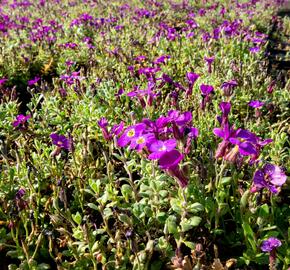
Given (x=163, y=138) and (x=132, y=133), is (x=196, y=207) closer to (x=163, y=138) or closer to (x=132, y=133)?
(x=163, y=138)

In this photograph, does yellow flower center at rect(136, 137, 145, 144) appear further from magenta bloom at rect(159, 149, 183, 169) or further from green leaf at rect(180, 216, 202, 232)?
green leaf at rect(180, 216, 202, 232)

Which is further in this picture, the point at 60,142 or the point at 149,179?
the point at 60,142

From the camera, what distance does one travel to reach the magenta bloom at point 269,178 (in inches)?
75.3

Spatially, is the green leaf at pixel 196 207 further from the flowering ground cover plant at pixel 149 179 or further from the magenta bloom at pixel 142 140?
the magenta bloom at pixel 142 140

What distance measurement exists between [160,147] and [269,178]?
0.65 meters

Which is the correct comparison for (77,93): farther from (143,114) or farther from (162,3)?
(162,3)

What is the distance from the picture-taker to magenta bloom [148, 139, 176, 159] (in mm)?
1774

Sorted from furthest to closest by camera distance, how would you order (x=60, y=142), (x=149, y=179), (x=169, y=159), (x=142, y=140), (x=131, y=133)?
(x=60, y=142) → (x=149, y=179) → (x=131, y=133) → (x=142, y=140) → (x=169, y=159)

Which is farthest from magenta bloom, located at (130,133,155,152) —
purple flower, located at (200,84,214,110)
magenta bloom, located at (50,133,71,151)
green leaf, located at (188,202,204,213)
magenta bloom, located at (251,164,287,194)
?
purple flower, located at (200,84,214,110)

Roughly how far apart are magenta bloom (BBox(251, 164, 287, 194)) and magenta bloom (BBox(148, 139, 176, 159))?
0.50m

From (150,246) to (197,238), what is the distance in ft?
1.59

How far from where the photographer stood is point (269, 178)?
198 cm

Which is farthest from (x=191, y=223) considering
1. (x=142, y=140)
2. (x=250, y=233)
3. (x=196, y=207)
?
(x=142, y=140)

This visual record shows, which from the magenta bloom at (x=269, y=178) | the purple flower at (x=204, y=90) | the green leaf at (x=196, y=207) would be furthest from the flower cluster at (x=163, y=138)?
the purple flower at (x=204, y=90)
